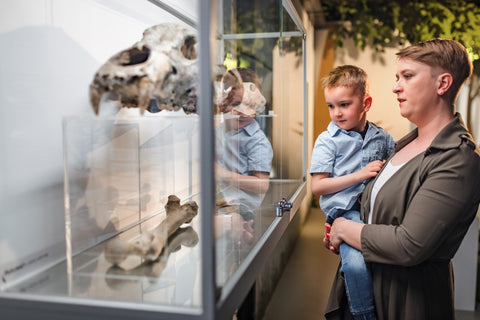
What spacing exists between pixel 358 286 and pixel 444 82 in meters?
0.70

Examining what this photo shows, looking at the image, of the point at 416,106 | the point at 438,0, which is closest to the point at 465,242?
the point at 416,106

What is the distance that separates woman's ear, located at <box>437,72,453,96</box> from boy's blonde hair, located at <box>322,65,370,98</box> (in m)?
0.46

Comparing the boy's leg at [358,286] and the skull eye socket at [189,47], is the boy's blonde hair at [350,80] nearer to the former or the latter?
the boy's leg at [358,286]

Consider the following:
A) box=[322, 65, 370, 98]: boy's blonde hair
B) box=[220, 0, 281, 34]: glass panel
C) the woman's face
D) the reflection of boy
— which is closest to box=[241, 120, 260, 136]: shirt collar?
the reflection of boy

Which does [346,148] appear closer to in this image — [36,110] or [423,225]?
[423,225]

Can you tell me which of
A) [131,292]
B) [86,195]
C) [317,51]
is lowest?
[131,292]

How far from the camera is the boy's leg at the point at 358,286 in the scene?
1428 mm

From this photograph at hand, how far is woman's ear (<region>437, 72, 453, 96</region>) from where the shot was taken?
4.21ft

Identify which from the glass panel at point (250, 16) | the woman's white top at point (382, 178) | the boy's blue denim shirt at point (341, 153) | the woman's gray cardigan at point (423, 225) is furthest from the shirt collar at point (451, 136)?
the glass panel at point (250, 16)

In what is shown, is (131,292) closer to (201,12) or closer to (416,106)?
(201,12)

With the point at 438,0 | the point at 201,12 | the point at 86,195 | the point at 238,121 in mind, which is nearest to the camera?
the point at 201,12

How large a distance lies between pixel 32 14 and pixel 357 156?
4.02 ft

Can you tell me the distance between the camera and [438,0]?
13.3 ft

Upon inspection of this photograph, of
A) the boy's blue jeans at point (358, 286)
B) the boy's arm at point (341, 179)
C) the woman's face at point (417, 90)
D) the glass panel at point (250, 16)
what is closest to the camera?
the glass panel at point (250, 16)
